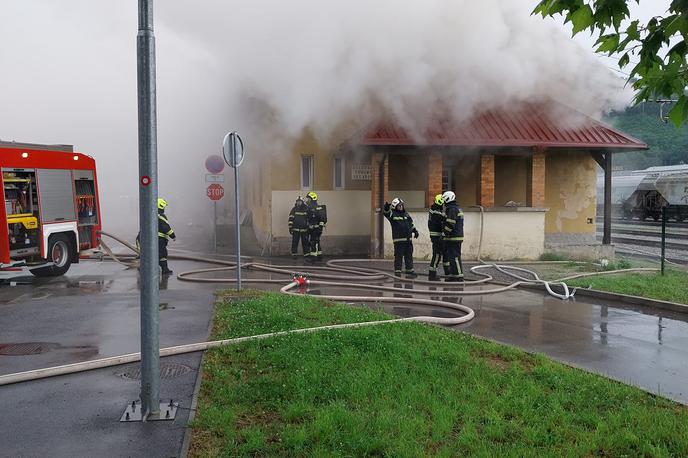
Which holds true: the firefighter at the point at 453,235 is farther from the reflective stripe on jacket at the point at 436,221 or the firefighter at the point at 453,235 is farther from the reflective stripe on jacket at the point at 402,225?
the reflective stripe on jacket at the point at 402,225

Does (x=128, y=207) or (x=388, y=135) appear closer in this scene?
(x=388, y=135)

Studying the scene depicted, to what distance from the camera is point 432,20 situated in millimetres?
14891

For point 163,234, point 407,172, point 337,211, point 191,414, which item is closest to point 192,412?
point 191,414

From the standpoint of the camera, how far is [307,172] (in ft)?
57.1

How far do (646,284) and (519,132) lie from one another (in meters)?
5.62

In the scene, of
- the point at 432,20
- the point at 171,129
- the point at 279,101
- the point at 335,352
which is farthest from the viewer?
the point at 171,129

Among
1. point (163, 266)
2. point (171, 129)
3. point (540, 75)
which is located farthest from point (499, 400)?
point (171, 129)

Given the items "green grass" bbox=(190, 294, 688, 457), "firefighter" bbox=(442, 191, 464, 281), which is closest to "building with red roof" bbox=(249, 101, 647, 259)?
"firefighter" bbox=(442, 191, 464, 281)

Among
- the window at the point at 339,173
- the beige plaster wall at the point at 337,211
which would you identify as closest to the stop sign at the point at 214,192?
the beige plaster wall at the point at 337,211

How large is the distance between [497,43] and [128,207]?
46.3m

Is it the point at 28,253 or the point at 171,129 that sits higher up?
the point at 171,129

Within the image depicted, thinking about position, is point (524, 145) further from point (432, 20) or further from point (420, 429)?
point (420, 429)

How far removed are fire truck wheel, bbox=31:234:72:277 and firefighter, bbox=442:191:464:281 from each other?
25.4 feet

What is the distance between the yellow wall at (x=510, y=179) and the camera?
1775 cm
